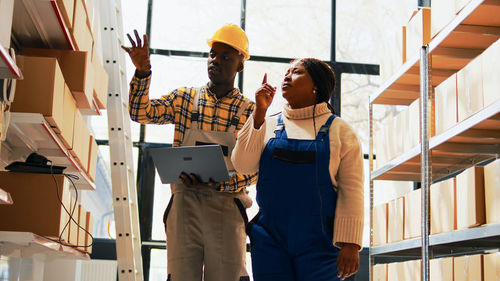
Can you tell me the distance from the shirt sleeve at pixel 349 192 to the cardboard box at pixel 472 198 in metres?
0.72

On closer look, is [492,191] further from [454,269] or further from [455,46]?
[455,46]

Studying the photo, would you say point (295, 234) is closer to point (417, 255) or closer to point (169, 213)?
point (169, 213)

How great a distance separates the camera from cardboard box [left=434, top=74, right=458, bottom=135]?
3309mm

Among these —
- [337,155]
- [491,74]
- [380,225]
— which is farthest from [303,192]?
[380,225]

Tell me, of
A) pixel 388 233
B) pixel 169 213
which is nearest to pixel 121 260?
pixel 169 213

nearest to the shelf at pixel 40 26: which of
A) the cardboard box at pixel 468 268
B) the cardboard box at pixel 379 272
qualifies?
the cardboard box at pixel 468 268

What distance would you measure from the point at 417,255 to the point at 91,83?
2.92 m

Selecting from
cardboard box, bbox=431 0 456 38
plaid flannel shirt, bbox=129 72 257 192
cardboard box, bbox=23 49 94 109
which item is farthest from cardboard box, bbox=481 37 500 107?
cardboard box, bbox=23 49 94 109

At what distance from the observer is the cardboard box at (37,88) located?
2385 mm

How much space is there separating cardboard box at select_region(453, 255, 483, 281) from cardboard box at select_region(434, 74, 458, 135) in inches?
27.3

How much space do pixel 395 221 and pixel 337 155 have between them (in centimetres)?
171

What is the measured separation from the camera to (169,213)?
10.2ft

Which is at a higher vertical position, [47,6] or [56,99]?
[47,6]

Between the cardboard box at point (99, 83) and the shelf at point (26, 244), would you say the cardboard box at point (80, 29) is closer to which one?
the cardboard box at point (99, 83)
